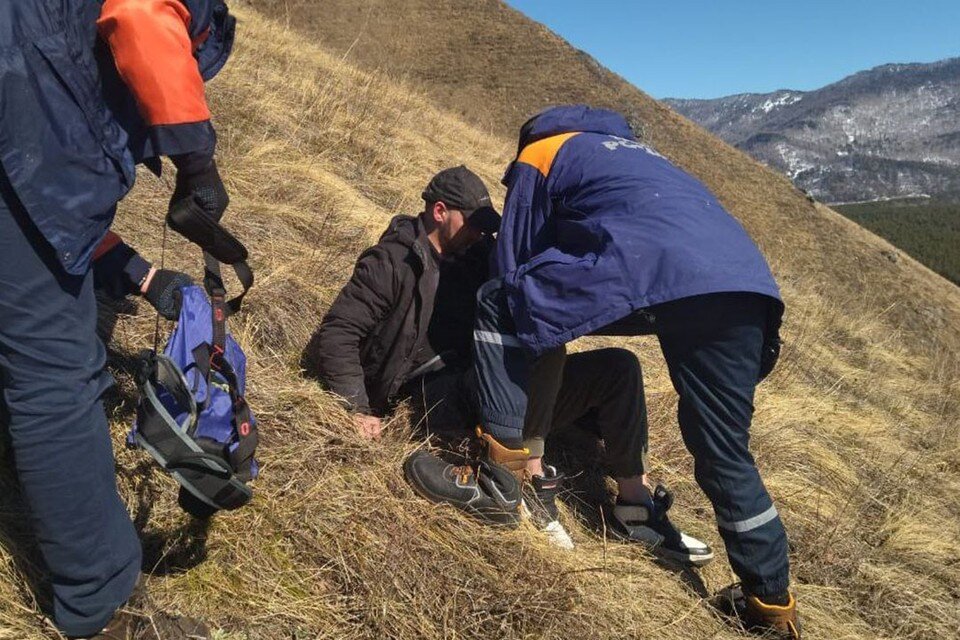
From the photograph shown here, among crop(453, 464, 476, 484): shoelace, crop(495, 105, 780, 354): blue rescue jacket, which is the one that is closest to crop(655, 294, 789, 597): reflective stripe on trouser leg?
crop(495, 105, 780, 354): blue rescue jacket

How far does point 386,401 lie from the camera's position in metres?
2.98

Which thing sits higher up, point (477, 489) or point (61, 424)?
point (61, 424)

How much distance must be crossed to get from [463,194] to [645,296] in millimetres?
1006

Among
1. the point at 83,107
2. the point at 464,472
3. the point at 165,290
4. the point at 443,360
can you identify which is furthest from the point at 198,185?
the point at 443,360

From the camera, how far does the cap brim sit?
9.28 ft

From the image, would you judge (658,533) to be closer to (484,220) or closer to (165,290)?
(484,220)

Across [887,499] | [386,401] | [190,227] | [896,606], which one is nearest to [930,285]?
[887,499]

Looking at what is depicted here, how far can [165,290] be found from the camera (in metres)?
2.35

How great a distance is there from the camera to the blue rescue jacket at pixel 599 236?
204cm

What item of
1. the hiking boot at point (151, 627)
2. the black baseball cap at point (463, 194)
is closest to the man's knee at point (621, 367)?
the black baseball cap at point (463, 194)

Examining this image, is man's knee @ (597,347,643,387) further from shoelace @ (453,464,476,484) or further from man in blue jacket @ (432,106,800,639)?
shoelace @ (453,464,476,484)

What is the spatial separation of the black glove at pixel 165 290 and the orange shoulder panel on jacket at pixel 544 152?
1.20 metres

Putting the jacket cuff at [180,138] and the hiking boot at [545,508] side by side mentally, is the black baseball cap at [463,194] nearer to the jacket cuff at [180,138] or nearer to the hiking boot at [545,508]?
the hiking boot at [545,508]

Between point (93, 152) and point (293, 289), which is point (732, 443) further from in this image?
point (293, 289)
